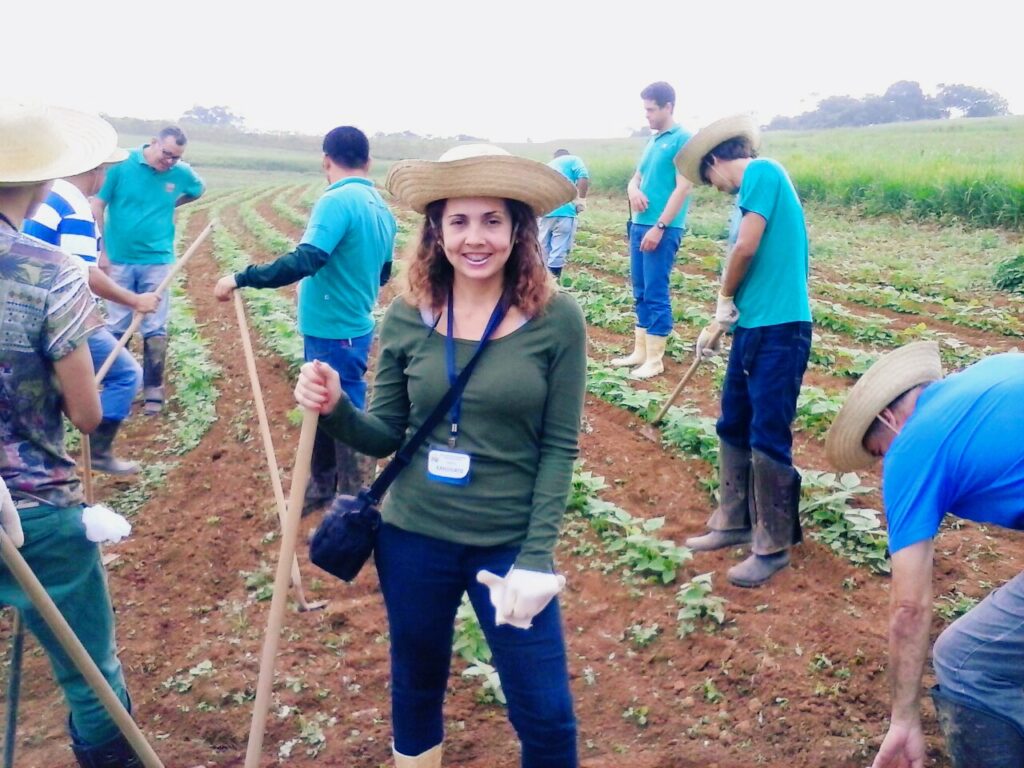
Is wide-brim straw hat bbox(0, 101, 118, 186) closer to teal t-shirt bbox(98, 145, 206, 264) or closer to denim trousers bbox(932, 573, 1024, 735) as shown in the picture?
denim trousers bbox(932, 573, 1024, 735)

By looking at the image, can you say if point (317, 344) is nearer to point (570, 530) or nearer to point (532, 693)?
point (570, 530)

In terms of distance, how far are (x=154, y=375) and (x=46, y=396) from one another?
4707 mm

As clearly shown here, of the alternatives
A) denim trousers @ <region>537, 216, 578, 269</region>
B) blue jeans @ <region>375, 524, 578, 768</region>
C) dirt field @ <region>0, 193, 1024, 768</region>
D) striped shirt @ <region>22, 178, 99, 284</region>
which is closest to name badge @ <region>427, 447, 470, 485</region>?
blue jeans @ <region>375, 524, 578, 768</region>

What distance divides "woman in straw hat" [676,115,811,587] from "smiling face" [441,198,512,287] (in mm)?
1759

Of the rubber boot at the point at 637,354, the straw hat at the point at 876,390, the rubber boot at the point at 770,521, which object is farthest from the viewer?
the rubber boot at the point at 637,354

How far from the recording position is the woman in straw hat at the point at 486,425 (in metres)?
2.13

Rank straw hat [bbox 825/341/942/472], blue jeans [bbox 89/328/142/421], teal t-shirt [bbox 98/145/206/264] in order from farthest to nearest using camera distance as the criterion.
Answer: teal t-shirt [bbox 98/145/206/264], blue jeans [bbox 89/328/142/421], straw hat [bbox 825/341/942/472]

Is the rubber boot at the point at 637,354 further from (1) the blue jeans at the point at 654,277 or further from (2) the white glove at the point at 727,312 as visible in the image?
(2) the white glove at the point at 727,312

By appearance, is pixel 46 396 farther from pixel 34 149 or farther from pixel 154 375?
pixel 154 375

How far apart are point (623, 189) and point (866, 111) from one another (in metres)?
57.8

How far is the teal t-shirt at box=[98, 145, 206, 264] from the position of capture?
6316 mm

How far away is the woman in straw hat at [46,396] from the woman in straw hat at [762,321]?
2472 millimetres

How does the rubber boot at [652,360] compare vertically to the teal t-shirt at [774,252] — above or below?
below

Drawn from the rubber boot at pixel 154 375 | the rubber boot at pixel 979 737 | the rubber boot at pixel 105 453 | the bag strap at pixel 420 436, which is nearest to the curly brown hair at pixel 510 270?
the bag strap at pixel 420 436
